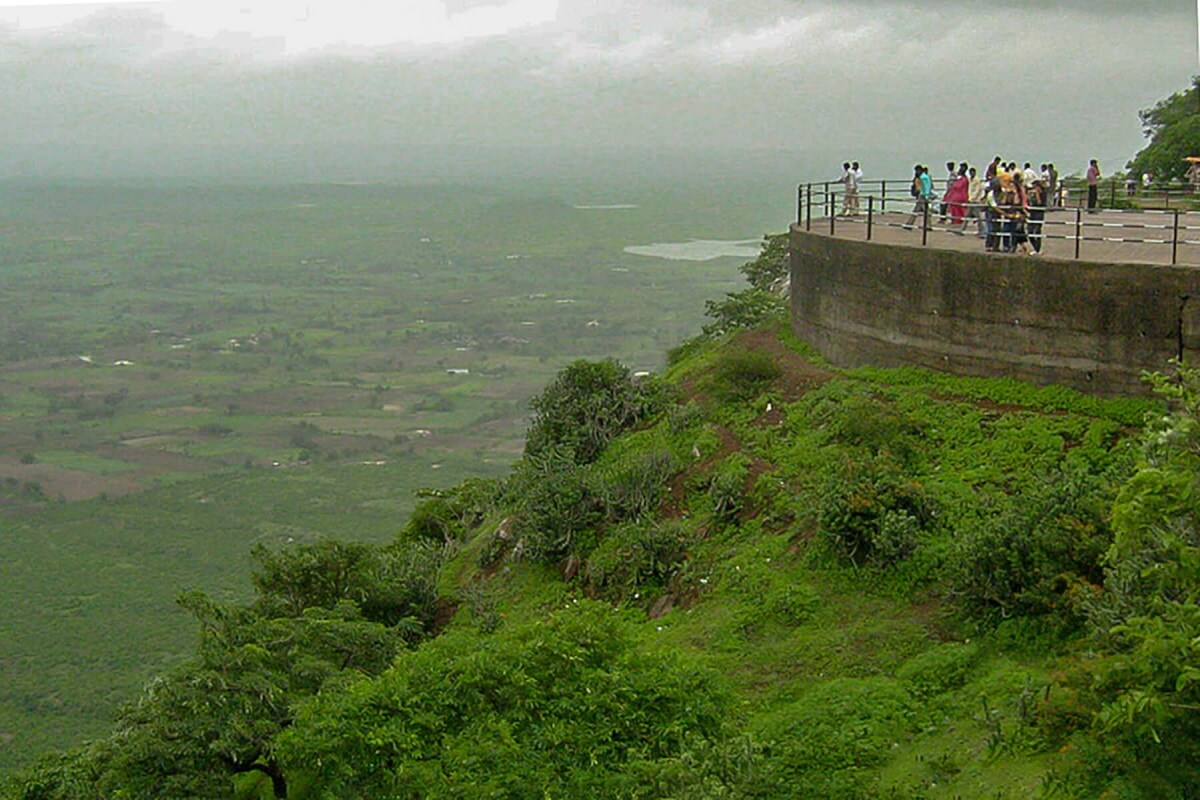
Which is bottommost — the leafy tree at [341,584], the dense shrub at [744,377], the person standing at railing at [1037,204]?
the leafy tree at [341,584]

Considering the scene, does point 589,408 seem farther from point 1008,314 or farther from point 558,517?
point 1008,314

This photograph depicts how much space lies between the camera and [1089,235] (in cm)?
1944

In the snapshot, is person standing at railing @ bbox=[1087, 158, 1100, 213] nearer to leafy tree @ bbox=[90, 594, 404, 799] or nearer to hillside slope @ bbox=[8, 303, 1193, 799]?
hillside slope @ bbox=[8, 303, 1193, 799]

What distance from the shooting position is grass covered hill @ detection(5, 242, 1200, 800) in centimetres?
892

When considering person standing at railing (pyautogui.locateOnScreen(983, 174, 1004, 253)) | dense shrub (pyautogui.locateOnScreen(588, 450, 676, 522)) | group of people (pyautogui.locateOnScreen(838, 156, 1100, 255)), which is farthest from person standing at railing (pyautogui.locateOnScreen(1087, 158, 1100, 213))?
dense shrub (pyautogui.locateOnScreen(588, 450, 676, 522))

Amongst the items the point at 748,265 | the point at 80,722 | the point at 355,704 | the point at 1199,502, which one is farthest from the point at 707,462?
the point at 80,722

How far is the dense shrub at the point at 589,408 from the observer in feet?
63.3

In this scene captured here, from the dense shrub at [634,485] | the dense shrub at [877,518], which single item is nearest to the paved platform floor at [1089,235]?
the dense shrub at [877,518]

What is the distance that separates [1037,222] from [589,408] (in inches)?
275

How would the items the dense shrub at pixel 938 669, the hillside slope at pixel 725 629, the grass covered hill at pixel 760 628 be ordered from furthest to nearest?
the dense shrub at pixel 938 669, the hillside slope at pixel 725 629, the grass covered hill at pixel 760 628

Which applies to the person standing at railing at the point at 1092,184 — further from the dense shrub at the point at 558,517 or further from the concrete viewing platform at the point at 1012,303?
Answer: the dense shrub at the point at 558,517

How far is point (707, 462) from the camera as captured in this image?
55.9ft

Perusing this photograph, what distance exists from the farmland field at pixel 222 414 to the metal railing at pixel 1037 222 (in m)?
24.6

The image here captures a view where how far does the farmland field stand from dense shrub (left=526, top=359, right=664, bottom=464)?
68.6 feet
